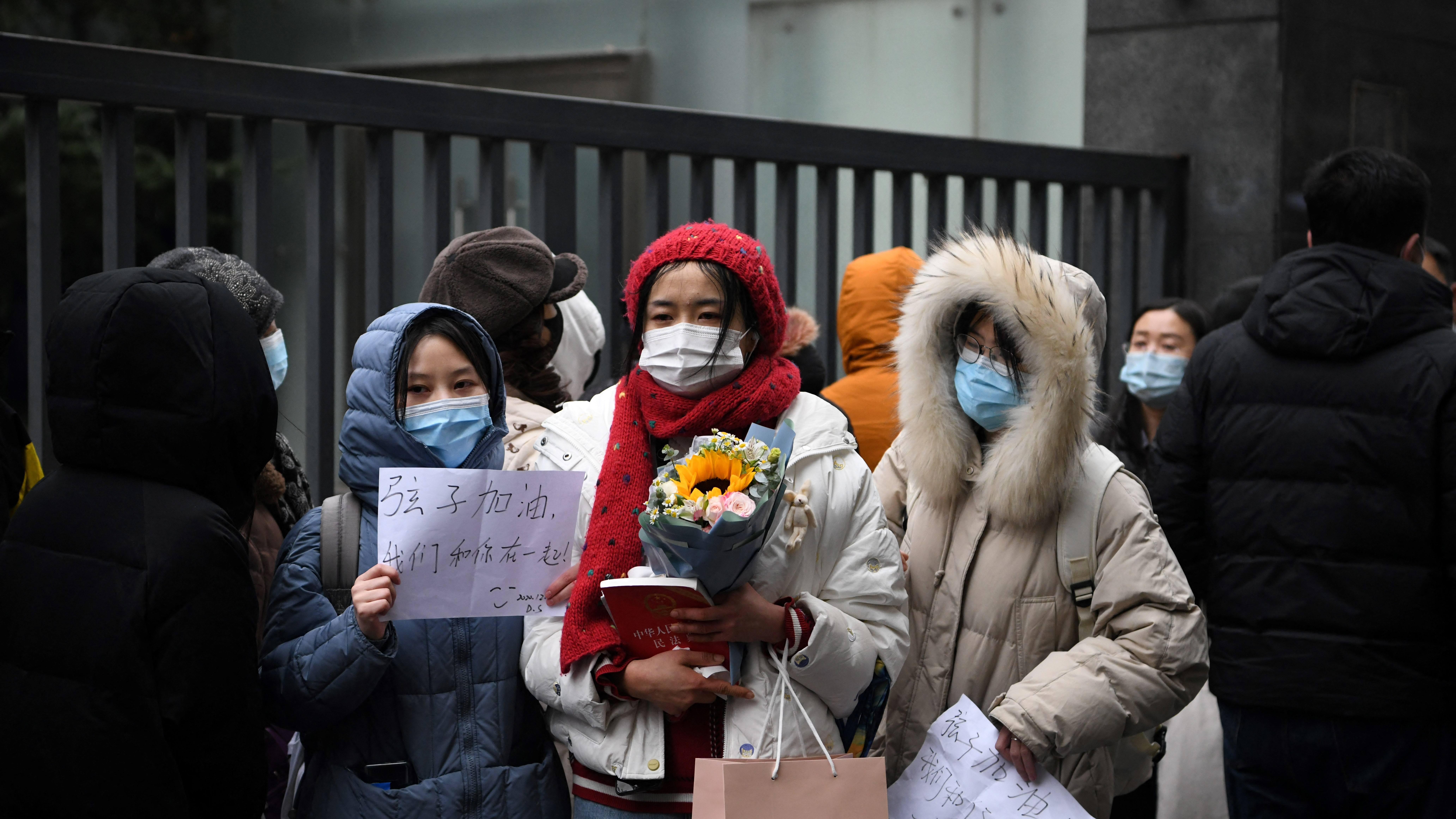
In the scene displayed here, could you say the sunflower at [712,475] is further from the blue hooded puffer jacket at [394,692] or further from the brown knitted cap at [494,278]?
the brown knitted cap at [494,278]

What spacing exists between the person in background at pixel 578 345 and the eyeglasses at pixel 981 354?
137 cm

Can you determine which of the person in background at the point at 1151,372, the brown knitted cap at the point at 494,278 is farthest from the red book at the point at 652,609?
the person in background at the point at 1151,372

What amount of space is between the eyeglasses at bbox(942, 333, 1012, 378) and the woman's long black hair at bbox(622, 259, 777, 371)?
1.71 ft

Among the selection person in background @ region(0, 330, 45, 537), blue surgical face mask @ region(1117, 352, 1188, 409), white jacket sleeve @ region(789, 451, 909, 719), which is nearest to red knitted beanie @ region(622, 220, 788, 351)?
white jacket sleeve @ region(789, 451, 909, 719)

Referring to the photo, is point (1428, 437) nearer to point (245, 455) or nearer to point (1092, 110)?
point (245, 455)

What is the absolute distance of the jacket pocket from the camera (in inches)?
123

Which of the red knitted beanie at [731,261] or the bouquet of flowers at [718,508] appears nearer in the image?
the bouquet of flowers at [718,508]

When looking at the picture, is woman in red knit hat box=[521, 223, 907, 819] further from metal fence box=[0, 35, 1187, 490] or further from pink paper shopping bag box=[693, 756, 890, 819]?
metal fence box=[0, 35, 1187, 490]

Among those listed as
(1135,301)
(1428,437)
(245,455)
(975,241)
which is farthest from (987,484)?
(1135,301)

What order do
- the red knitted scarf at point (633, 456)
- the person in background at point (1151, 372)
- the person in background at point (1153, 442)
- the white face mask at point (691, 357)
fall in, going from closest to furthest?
the red knitted scarf at point (633, 456) < the white face mask at point (691, 357) < the person in background at point (1153, 442) < the person in background at point (1151, 372)

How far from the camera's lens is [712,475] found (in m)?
2.58

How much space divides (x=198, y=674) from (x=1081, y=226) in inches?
220

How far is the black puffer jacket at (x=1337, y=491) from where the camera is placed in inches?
139

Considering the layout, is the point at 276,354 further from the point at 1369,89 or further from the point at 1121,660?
the point at 1369,89
